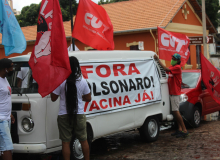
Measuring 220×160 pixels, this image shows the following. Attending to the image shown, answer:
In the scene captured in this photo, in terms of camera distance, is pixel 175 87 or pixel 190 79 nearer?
pixel 175 87

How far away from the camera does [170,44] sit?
9.20 m

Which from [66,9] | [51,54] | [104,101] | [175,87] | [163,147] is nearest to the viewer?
[51,54]

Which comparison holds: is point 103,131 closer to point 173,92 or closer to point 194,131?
point 173,92

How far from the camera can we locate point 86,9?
7.73m

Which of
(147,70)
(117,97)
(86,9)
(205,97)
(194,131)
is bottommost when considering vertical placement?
(194,131)

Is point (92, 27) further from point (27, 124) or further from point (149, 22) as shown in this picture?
point (149, 22)

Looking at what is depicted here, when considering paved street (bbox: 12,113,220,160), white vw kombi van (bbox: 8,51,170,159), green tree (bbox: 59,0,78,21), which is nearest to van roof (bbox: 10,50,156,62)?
white vw kombi van (bbox: 8,51,170,159)

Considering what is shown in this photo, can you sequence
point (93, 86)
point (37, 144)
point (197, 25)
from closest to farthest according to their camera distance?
point (37, 144)
point (93, 86)
point (197, 25)

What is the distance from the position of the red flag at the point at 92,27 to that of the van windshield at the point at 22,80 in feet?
7.08

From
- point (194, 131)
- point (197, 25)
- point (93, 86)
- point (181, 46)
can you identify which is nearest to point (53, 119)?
point (93, 86)

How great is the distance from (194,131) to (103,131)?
366cm

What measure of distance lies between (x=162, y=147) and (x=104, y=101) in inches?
75.3

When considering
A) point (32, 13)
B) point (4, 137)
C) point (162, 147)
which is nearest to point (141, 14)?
point (32, 13)

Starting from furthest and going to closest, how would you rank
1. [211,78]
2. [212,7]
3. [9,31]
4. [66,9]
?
[66,9]
[212,7]
[211,78]
[9,31]
